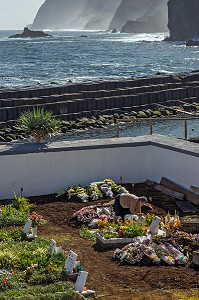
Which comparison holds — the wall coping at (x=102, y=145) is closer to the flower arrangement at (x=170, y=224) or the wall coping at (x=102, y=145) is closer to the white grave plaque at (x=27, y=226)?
the flower arrangement at (x=170, y=224)

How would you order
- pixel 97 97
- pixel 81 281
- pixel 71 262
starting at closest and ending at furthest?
1. pixel 81 281
2. pixel 71 262
3. pixel 97 97

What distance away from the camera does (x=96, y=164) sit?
1828 cm

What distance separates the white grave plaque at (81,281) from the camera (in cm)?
1137

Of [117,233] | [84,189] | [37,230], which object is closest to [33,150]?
[84,189]

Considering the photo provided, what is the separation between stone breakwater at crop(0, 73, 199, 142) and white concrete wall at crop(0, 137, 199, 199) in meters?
30.7

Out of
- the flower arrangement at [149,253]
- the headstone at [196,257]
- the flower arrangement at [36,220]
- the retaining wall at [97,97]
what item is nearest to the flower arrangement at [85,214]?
the flower arrangement at [36,220]

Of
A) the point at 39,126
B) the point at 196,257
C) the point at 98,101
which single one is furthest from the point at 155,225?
the point at 98,101

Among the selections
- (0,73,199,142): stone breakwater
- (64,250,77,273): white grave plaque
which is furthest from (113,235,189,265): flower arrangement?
(0,73,199,142): stone breakwater

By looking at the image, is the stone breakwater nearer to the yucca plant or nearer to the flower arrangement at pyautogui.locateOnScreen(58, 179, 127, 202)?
the yucca plant

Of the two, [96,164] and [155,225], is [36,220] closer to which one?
[155,225]

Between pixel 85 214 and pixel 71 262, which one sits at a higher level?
pixel 71 262

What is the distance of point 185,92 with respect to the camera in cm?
6781

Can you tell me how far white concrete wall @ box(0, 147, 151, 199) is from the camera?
58.0ft

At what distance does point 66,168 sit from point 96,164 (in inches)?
29.9
